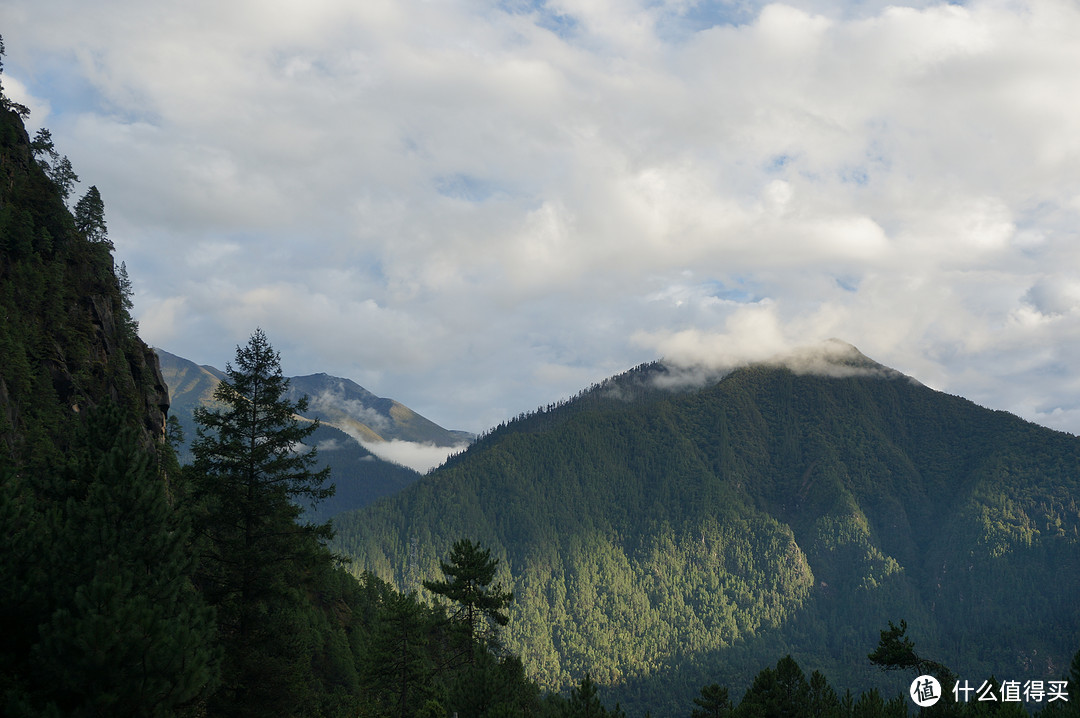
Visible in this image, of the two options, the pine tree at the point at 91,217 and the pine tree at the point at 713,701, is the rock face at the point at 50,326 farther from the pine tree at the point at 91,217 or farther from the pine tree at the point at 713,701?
the pine tree at the point at 713,701

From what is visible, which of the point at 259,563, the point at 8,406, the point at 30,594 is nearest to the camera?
the point at 30,594

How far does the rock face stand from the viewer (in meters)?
56.2

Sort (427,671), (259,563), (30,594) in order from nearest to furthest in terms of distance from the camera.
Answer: (30,594) → (259,563) → (427,671)

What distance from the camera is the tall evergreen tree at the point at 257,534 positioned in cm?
3459

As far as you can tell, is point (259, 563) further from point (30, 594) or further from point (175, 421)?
point (175, 421)

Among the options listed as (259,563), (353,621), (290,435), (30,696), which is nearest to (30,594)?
(30,696)

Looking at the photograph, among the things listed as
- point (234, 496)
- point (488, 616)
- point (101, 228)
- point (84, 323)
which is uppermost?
point (101, 228)

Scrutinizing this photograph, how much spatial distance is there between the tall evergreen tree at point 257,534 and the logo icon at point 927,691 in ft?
124

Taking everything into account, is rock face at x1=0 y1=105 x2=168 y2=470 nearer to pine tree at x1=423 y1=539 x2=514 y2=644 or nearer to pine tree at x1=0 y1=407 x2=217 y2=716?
pine tree at x1=423 y1=539 x2=514 y2=644

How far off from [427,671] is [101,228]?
210 ft

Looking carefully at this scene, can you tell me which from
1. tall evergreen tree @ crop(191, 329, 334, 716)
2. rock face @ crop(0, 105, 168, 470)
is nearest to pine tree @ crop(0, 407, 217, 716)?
tall evergreen tree @ crop(191, 329, 334, 716)

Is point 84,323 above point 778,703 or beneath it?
above

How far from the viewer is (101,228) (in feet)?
294

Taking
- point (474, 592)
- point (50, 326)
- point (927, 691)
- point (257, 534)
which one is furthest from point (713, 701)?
point (50, 326)
